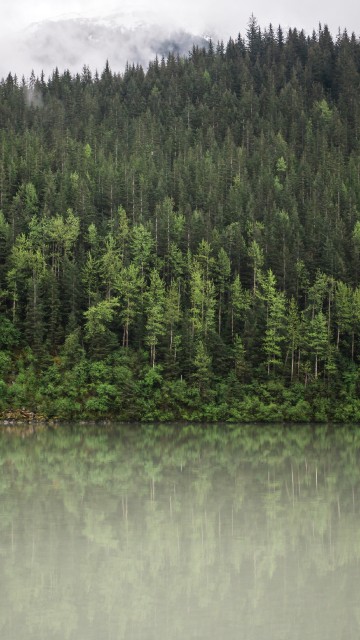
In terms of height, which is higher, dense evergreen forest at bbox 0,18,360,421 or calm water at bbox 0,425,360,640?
dense evergreen forest at bbox 0,18,360,421

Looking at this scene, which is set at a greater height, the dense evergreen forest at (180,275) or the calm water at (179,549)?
the dense evergreen forest at (180,275)

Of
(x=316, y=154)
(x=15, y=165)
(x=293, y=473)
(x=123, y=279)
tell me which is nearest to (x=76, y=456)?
(x=293, y=473)

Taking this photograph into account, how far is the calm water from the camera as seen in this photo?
13.0m

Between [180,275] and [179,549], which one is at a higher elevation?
[180,275]

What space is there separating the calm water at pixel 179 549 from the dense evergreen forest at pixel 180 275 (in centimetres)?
3076

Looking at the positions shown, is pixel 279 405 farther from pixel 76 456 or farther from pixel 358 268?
pixel 76 456

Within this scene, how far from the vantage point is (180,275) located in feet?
281

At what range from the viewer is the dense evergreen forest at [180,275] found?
66.4m

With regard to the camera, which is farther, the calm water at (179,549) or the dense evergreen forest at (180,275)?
the dense evergreen forest at (180,275)

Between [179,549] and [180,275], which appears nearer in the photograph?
[179,549]

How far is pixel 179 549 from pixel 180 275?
225 feet

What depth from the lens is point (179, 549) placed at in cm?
1794

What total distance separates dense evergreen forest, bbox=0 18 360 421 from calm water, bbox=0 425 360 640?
30.8 meters

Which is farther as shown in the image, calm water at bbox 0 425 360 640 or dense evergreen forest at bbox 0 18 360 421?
dense evergreen forest at bbox 0 18 360 421
